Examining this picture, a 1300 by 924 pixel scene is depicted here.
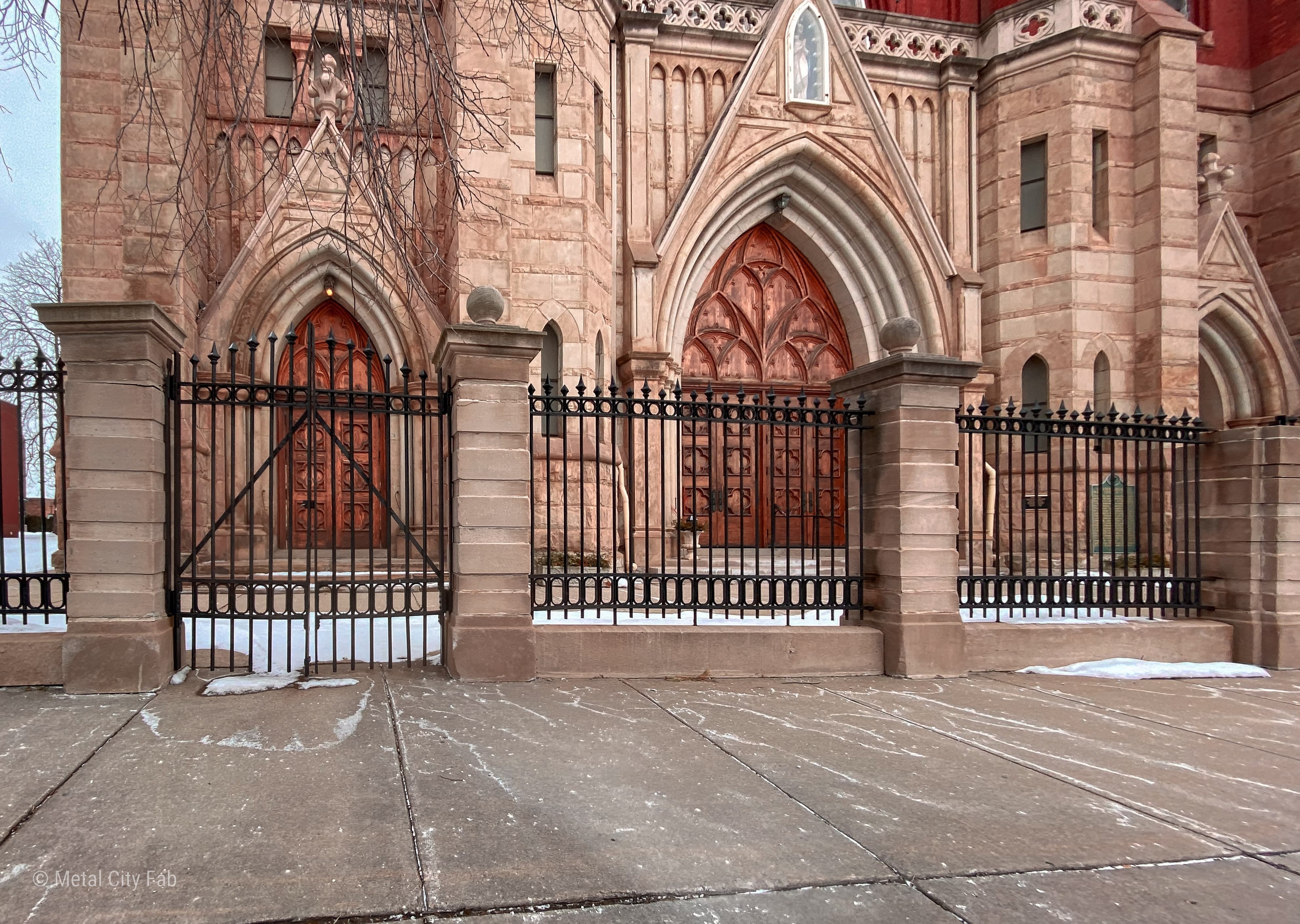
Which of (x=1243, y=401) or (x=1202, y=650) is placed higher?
(x=1243, y=401)

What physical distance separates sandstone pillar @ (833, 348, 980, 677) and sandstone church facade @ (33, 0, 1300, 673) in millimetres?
4875

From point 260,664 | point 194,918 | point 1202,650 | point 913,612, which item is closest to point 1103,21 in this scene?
point 1202,650

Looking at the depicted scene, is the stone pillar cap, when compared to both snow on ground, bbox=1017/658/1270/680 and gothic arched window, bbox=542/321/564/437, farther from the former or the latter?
snow on ground, bbox=1017/658/1270/680

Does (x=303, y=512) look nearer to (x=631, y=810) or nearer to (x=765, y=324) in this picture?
(x=765, y=324)

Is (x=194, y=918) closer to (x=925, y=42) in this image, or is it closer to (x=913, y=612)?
(x=913, y=612)

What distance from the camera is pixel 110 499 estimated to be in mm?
5629

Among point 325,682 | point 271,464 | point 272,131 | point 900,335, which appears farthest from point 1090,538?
point 272,131

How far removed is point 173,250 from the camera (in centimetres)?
1010

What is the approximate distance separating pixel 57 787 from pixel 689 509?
986 cm

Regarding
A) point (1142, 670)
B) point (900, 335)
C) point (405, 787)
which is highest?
point (900, 335)

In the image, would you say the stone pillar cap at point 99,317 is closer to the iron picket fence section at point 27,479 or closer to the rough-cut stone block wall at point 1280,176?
the iron picket fence section at point 27,479

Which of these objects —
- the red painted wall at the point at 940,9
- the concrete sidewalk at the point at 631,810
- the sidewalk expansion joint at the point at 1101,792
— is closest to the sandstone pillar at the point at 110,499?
the concrete sidewalk at the point at 631,810

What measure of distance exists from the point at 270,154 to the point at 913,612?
9.81m

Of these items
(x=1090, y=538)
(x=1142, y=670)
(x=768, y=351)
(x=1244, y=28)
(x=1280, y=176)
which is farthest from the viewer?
(x=1244, y=28)
